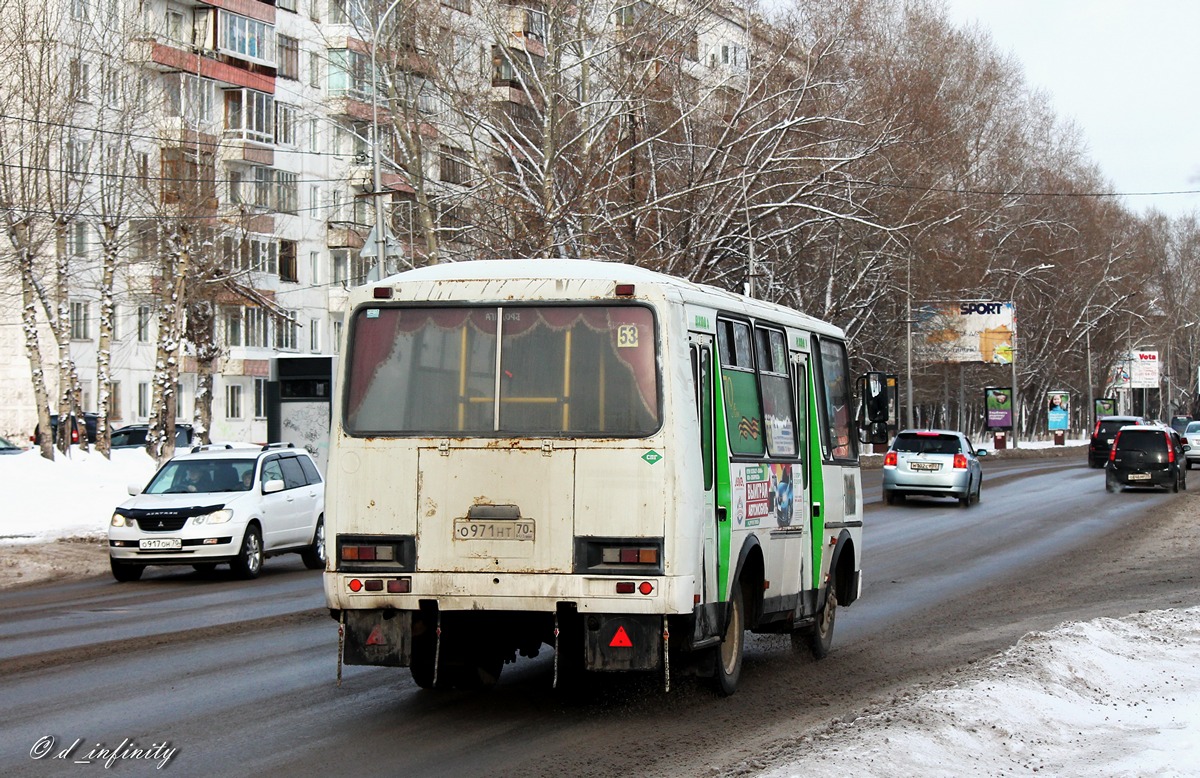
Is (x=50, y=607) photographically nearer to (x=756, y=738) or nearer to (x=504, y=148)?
(x=756, y=738)

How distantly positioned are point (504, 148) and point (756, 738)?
1136 inches

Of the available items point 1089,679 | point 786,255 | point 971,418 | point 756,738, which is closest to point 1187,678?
point 1089,679

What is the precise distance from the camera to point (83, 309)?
206 feet

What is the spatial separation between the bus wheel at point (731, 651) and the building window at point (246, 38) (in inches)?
2335

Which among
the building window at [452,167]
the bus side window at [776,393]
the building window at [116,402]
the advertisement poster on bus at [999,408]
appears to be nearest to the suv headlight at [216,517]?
the bus side window at [776,393]

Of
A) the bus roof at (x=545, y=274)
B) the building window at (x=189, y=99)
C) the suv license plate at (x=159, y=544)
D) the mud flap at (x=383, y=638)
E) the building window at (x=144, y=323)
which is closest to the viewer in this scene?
the mud flap at (x=383, y=638)

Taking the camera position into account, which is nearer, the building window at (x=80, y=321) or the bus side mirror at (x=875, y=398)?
the bus side mirror at (x=875, y=398)

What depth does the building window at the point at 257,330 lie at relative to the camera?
7000 centimetres

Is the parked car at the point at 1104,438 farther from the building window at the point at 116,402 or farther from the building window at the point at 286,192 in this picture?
the building window at the point at 116,402

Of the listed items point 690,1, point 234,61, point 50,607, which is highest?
point 234,61

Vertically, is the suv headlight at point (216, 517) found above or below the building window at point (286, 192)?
below

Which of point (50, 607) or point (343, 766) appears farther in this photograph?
point (50, 607)

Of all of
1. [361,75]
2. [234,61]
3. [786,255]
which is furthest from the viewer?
[234,61]

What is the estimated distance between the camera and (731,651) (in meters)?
10.5
